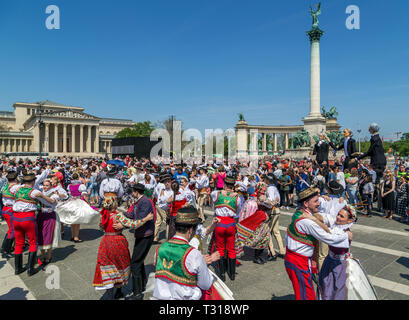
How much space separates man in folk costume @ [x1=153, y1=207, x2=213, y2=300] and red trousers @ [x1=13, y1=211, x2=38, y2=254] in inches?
172

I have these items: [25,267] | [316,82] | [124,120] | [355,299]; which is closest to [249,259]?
[355,299]

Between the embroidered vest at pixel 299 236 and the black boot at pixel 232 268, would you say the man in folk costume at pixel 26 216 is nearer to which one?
the black boot at pixel 232 268

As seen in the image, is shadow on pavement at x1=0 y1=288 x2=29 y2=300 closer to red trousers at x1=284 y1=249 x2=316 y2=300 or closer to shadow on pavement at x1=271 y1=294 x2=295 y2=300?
shadow on pavement at x1=271 y1=294 x2=295 y2=300

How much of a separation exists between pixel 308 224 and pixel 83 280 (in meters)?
4.61

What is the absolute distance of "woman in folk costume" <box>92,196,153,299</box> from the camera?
14.1ft

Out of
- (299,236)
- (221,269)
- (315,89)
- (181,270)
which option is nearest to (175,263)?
(181,270)

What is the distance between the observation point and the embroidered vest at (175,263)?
2.61 m

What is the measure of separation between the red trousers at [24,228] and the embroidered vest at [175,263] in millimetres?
4380

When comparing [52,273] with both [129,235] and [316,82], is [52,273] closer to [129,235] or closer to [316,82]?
[129,235]

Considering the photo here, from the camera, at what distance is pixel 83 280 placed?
539 centimetres

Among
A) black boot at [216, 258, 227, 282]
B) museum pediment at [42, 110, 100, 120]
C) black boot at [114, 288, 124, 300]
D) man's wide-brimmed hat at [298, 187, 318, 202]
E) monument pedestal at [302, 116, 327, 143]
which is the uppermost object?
museum pediment at [42, 110, 100, 120]

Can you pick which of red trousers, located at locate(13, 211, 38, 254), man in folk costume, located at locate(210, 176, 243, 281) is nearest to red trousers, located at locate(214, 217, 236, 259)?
man in folk costume, located at locate(210, 176, 243, 281)

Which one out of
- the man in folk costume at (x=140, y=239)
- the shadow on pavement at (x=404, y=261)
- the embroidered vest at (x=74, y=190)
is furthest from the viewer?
the embroidered vest at (x=74, y=190)

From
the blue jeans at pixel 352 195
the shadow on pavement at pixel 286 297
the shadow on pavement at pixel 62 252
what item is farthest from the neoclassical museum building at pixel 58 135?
the shadow on pavement at pixel 286 297
